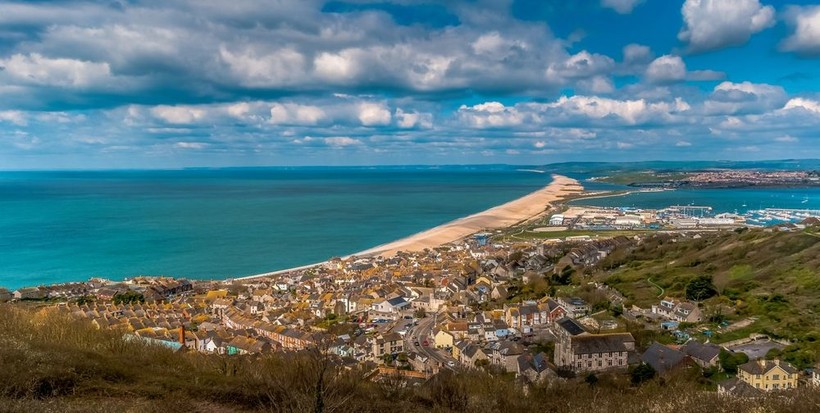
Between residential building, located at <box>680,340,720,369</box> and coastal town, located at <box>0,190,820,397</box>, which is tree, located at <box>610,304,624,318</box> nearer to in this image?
coastal town, located at <box>0,190,820,397</box>

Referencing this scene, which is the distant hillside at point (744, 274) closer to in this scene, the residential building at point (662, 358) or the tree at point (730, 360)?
the tree at point (730, 360)

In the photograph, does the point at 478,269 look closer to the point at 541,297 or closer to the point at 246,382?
the point at 541,297

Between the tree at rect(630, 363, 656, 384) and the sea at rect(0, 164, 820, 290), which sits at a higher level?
the tree at rect(630, 363, 656, 384)

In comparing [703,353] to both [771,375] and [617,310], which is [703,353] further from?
[617,310]

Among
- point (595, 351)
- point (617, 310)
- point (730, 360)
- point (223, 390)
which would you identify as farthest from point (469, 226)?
point (223, 390)

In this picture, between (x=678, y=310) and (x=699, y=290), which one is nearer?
(x=678, y=310)

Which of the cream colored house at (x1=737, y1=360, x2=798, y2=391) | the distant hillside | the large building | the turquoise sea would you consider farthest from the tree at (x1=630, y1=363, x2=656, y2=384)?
the turquoise sea

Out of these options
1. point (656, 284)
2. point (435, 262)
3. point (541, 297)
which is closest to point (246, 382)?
point (541, 297)
